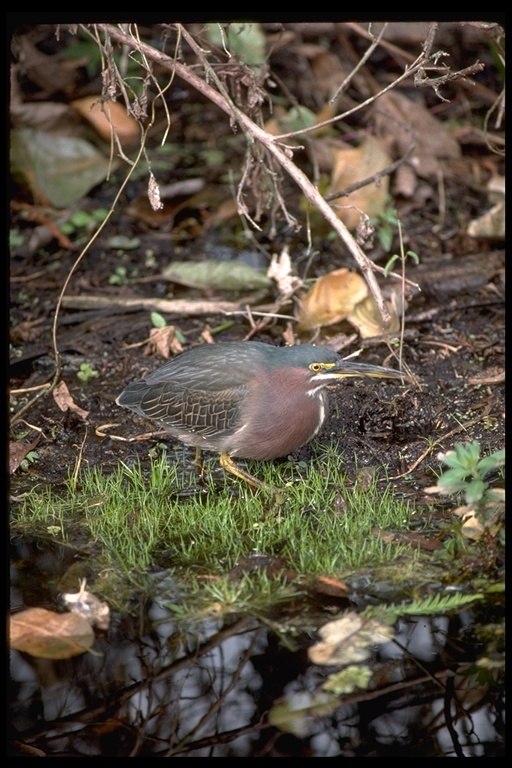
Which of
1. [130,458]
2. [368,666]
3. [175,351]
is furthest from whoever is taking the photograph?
[175,351]

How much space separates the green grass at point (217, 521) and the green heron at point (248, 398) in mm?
222

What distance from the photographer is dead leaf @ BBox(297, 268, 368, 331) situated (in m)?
6.66

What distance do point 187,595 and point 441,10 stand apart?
2.81 metres

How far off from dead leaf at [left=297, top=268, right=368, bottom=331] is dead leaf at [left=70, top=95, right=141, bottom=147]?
109 inches

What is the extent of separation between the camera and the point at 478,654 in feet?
13.3

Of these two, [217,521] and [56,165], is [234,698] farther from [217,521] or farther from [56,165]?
[56,165]

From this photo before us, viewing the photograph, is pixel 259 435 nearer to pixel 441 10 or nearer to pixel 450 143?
pixel 441 10

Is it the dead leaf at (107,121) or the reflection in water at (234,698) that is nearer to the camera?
the reflection in water at (234,698)

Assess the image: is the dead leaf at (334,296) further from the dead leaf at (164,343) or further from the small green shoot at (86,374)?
the small green shoot at (86,374)

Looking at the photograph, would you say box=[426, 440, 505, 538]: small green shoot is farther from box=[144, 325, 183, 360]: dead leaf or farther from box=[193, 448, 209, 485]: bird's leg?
box=[144, 325, 183, 360]: dead leaf

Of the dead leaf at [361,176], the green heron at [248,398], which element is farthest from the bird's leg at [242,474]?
the dead leaf at [361,176]

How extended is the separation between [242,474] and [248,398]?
1.48ft

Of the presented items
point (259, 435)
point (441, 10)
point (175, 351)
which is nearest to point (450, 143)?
point (175, 351)

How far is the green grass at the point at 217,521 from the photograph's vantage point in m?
4.67
